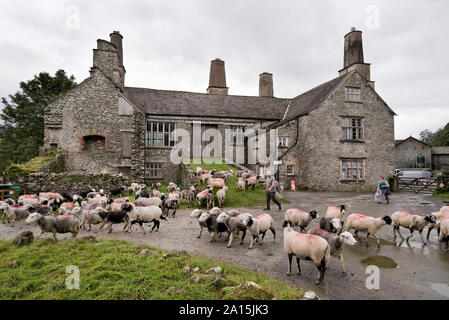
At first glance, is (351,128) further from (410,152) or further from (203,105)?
(410,152)

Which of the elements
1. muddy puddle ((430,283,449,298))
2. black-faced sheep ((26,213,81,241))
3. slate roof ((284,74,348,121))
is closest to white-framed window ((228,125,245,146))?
slate roof ((284,74,348,121))

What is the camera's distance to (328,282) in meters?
5.31

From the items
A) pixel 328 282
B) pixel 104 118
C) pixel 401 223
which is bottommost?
pixel 328 282

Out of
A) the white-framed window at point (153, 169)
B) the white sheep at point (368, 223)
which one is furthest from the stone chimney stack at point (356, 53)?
the white sheep at point (368, 223)

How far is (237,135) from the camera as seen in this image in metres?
28.4

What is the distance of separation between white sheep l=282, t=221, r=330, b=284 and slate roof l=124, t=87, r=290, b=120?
22.8m

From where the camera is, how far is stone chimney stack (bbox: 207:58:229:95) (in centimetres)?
3625

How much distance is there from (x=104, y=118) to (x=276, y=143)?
56.8 ft

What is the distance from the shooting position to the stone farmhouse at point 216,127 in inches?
904

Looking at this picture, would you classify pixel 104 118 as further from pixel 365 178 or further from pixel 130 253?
pixel 365 178

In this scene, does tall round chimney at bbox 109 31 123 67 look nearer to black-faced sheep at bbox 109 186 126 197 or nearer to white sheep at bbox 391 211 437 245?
black-faced sheep at bbox 109 186 126 197

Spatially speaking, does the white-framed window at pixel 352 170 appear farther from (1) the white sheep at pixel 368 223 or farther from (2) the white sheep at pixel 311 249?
(2) the white sheep at pixel 311 249

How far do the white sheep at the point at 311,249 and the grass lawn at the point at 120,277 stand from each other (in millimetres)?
847
